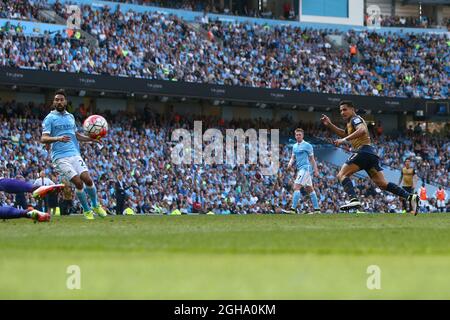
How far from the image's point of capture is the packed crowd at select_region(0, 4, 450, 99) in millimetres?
46531

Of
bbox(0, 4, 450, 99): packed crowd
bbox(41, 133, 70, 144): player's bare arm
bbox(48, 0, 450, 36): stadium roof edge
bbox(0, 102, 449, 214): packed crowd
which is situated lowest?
bbox(0, 102, 449, 214): packed crowd

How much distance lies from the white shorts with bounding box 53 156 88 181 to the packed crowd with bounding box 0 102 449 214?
16158 millimetres

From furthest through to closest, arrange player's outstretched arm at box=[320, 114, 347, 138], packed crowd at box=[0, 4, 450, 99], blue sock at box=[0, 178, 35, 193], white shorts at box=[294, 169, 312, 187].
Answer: packed crowd at box=[0, 4, 450, 99]
white shorts at box=[294, 169, 312, 187]
player's outstretched arm at box=[320, 114, 347, 138]
blue sock at box=[0, 178, 35, 193]

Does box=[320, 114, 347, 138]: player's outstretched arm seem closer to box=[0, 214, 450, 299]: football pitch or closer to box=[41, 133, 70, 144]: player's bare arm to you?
box=[41, 133, 70, 144]: player's bare arm

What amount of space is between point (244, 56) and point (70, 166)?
3612cm

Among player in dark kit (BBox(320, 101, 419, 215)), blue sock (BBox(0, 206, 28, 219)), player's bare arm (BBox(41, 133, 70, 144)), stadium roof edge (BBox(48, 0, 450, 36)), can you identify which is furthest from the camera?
stadium roof edge (BBox(48, 0, 450, 36))

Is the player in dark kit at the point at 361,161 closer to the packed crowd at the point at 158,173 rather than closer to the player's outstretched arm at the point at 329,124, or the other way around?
the player's outstretched arm at the point at 329,124

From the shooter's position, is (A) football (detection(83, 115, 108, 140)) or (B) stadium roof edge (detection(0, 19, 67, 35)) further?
(B) stadium roof edge (detection(0, 19, 67, 35))

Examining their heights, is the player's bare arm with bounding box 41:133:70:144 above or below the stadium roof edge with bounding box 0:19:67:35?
below

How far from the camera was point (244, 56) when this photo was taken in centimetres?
5506

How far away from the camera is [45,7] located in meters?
49.7

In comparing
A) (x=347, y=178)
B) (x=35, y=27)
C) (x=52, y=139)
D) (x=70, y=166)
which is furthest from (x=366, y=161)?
(x=35, y=27)

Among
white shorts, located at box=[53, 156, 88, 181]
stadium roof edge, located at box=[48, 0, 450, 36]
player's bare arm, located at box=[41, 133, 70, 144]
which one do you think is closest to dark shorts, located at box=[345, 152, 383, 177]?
white shorts, located at box=[53, 156, 88, 181]

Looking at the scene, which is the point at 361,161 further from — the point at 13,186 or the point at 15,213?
the point at 15,213
